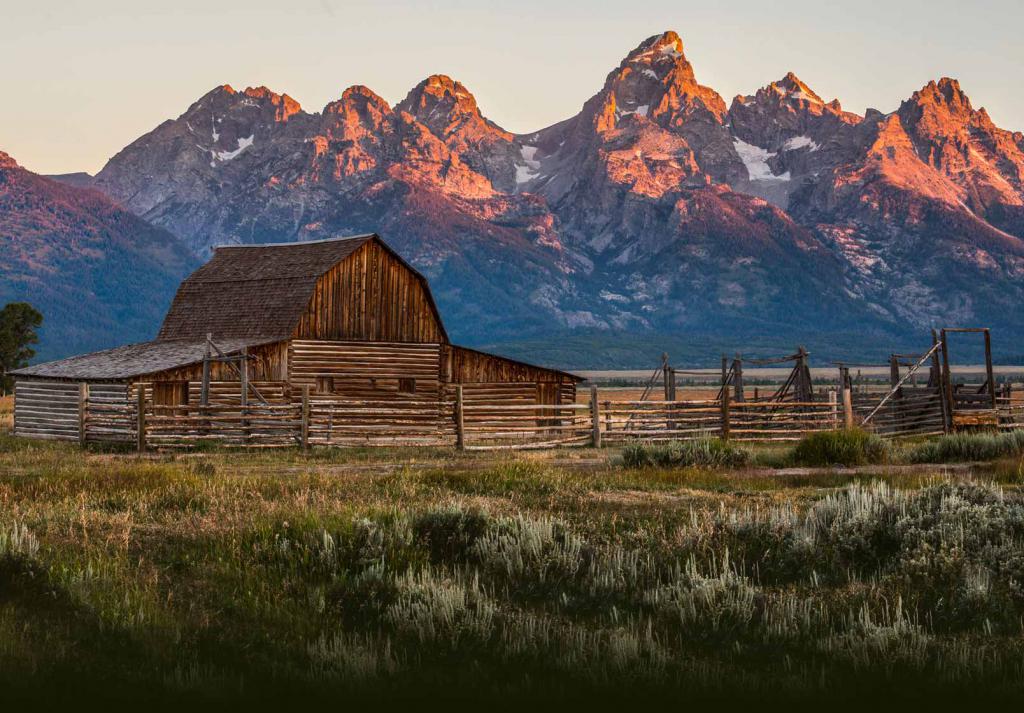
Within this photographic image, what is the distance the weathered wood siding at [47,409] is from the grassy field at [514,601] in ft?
73.6

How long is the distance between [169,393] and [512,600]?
Result: 28.3 meters

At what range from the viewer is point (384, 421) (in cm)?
3931

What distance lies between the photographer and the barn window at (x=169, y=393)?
36.2 m

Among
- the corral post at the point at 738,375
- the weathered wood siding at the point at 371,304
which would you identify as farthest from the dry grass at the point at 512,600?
the weathered wood siding at the point at 371,304

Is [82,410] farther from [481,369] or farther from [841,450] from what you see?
[841,450]

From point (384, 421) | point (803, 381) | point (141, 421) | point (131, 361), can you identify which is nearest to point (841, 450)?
point (803, 381)

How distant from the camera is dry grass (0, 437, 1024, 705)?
796 cm

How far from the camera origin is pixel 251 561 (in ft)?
37.5

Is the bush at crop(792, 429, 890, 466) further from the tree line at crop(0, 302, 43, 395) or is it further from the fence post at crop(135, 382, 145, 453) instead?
the tree line at crop(0, 302, 43, 395)

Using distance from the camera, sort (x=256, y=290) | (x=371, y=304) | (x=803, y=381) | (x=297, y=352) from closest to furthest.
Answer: (x=803, y=381) → (x=297, y=352) → (x=371, y=304) → (x=256, y=290)

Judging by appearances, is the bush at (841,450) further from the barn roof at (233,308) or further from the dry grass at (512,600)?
the barn roof at (233,308)

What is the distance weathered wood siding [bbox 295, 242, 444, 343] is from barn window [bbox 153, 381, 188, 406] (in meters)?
5.08

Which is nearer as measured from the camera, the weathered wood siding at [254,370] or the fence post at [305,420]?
the fence post at [305,420]

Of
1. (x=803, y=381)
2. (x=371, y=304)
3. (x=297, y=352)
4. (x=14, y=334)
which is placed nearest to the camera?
(x=803, y=381)
